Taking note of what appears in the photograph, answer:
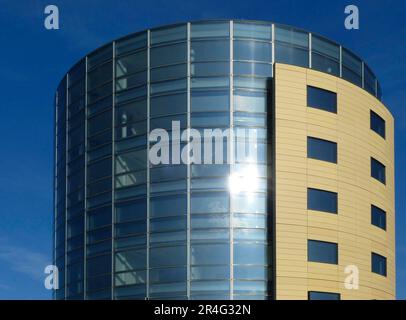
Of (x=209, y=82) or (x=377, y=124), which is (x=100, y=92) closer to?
(x=209, y=82)

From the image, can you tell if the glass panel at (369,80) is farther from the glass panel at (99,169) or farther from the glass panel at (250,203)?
the glass panel at (99,169)

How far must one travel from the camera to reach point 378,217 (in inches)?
1876

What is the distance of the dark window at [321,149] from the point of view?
144 ft

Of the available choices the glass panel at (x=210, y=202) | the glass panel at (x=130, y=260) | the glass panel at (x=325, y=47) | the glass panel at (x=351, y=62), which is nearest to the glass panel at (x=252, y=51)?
the glass panel at (x=325, y=47)

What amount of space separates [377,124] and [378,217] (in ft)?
21.1

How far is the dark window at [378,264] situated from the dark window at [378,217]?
2.04 m

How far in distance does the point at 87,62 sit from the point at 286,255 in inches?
737

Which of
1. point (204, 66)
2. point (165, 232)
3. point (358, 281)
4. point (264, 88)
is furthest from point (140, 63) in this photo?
point (358, 281)

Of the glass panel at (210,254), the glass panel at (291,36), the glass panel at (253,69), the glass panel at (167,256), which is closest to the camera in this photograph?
the glass panel at (210,254)

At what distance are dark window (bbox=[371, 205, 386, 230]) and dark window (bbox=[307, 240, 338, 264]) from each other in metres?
4.91

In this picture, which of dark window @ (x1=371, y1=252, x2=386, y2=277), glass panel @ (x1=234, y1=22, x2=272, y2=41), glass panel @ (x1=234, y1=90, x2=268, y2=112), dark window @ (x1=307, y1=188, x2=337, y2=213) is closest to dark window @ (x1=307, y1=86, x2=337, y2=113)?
glass panel @ (x1=234, y1=90, x2=268, y2=112)
